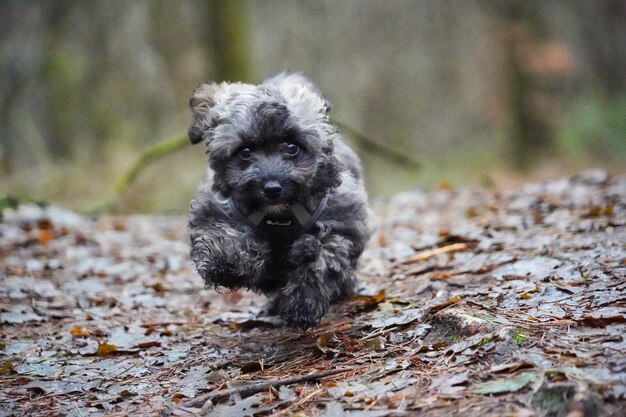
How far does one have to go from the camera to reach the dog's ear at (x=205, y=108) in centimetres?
496

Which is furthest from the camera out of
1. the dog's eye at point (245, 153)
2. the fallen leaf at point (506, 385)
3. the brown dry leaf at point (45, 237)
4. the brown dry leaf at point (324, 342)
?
the brown dry leaf at point (45, 237)

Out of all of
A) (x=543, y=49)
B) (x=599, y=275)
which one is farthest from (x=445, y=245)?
(x=543, y=49)

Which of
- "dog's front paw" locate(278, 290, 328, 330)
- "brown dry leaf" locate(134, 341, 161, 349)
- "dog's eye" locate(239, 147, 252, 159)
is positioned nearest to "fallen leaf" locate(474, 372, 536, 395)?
"dog's front paw" locate(278, 290, 328, 330)

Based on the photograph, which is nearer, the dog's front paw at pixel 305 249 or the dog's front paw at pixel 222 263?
the dog's front paw at pixel 222 263

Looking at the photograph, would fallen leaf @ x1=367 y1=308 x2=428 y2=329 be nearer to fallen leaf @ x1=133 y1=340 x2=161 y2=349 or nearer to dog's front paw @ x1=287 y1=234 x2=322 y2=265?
dog's front paw @ x1=287 y1=234 x2=322 y2=265

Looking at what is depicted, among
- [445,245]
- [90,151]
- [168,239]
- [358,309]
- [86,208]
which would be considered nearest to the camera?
[358,309]

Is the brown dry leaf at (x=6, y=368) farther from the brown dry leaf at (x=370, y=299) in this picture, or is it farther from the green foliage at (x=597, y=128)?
the green foliage at (x=597, y=128)

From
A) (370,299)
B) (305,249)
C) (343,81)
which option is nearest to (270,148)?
(305,249)

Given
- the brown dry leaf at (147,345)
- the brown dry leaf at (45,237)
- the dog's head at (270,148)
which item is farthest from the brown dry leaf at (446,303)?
the brown dry leaf at (45,237)

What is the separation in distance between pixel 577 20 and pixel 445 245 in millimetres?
10935

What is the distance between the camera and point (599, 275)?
4461 mm

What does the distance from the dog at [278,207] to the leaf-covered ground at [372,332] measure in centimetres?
42

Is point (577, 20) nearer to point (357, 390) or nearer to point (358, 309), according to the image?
point (358, 309)

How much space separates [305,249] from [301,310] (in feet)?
1.40
